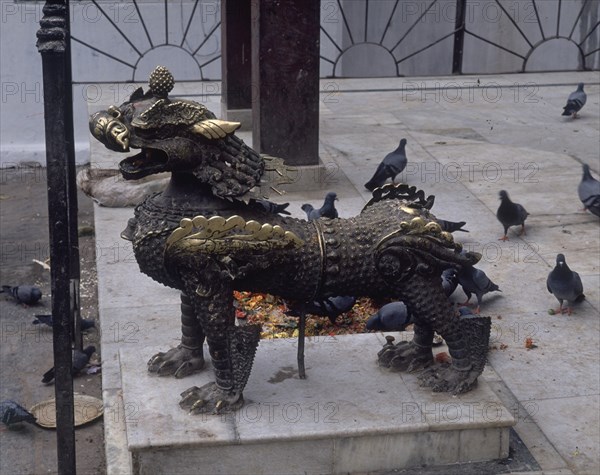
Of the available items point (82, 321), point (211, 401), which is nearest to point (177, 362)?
point (211, 401)

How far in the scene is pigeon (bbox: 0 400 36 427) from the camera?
699 cm

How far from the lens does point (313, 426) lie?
5.68m

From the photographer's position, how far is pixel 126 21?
15555 millimetres

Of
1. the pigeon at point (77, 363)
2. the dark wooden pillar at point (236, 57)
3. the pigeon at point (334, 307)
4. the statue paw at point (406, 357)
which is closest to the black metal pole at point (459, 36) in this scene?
the dark wooden pillar at point (236, 57)

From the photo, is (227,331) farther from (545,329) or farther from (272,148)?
(272,148)

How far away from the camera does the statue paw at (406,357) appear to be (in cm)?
629

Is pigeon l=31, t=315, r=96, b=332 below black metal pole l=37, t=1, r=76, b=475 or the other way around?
below

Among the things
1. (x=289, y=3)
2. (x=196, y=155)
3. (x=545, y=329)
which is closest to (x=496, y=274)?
(x=545, y=329)

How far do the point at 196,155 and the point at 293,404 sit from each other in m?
1.52

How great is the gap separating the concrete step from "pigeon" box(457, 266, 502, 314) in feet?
5.49

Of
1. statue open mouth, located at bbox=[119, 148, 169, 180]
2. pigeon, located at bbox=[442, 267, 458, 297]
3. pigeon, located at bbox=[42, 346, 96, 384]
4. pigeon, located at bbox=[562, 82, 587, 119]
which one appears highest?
statue open mouth, located at bbox=[119, 148, 169, 180]

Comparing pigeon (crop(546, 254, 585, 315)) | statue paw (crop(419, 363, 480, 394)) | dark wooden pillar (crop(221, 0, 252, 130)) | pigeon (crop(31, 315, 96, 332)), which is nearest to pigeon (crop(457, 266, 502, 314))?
pigeon (crop(546, 254, 585, 315))

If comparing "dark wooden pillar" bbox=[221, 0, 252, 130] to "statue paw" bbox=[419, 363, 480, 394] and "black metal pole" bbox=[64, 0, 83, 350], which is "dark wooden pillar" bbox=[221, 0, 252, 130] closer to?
"black metal pole" bbox=[64, 0, 83, 350]

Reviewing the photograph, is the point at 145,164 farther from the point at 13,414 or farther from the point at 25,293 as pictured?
the point at 25,293
